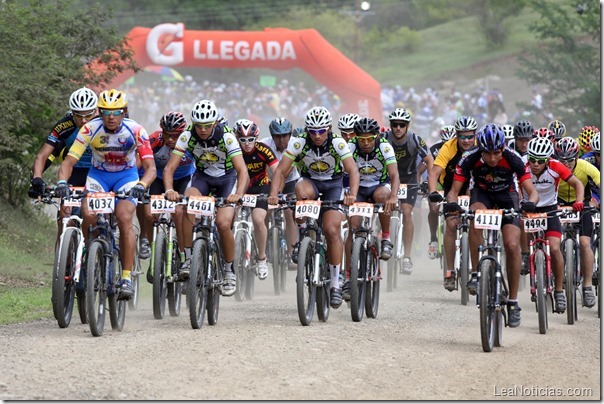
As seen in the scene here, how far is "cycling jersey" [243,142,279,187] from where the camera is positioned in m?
17.5

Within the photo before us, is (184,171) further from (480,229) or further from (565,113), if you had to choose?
(565,113)

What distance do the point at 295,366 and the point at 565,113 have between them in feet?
130

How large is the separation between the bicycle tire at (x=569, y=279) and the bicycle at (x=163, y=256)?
14.8 feet

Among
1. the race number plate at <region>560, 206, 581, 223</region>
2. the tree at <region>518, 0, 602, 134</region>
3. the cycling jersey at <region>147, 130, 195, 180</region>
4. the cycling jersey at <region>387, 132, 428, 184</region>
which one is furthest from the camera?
the tree at <region>518, 0, 602, 134</region>

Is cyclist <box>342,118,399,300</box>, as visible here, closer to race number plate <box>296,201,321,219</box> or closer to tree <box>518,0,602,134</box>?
race number plate <box>296,201,321,219</box>

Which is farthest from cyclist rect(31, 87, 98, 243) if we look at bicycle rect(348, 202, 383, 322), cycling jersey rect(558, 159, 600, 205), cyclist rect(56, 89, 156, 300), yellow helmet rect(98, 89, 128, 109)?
cycling jersey rect(558, 159, 600, 205)

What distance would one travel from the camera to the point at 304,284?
13.7 metres

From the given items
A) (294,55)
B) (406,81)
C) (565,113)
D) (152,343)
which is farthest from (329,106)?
(152,343)

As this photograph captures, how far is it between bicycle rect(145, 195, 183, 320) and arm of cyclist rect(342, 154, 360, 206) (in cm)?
189

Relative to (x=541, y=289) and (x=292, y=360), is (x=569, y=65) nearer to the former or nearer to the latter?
(x=541, y=289)

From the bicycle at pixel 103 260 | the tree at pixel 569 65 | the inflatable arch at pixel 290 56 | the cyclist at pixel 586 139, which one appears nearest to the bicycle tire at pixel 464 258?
the cyclist at pixel 586 139

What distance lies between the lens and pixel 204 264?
13336mm

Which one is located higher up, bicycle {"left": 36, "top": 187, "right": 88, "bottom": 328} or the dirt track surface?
bicycle {"left": 36, "top": 187, "right": 88, "bottom": 328}

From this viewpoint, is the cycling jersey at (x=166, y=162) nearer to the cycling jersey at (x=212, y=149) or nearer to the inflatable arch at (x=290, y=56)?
the cycling jersey at (x=212, y=149)
